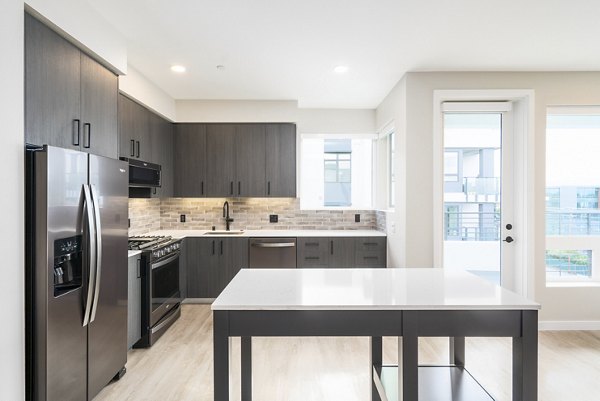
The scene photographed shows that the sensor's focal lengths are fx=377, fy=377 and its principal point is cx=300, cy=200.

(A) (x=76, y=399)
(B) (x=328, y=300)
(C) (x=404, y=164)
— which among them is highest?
(C) (x=404, y=164)

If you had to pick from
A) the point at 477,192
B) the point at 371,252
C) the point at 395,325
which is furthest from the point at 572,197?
the point at 395,325

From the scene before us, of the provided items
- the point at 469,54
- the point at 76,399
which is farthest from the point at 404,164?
the point at 76,399

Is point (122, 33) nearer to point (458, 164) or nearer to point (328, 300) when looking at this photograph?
point (328, 300)

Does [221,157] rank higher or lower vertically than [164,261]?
higher

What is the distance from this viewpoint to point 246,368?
7.03ft

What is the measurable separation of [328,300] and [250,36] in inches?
84.8

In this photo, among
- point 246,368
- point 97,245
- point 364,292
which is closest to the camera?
point 364,292

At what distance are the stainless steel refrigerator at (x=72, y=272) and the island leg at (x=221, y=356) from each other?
0.97m

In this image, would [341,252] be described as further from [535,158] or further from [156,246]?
[535,158]

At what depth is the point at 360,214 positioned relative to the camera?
525 centimetres

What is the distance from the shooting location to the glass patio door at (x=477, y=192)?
378 centimetres

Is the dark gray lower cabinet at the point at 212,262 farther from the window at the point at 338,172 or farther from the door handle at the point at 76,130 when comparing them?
the door handle at the point at 76,130

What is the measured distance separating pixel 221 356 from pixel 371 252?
10.6 ft

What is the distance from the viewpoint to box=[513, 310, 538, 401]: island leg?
1.56 m
